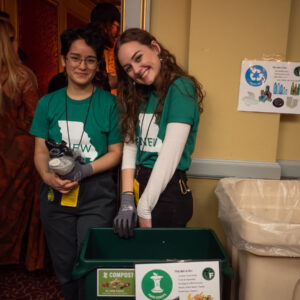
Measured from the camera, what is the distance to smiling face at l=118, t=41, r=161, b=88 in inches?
45.5

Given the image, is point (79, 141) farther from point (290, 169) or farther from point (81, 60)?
point (290, 169)

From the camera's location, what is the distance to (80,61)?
1.30 meters

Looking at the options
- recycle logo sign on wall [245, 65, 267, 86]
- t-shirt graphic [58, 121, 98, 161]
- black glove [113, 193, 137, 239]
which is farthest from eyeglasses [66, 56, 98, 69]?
recycle logo sign on wall [245, 65, 267, 86]

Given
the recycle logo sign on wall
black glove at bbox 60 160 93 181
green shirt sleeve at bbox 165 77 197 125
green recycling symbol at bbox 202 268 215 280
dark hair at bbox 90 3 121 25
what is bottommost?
green recycling symbol at bbox 202 268 215 280

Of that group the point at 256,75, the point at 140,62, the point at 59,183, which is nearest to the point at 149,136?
the point at 140,62

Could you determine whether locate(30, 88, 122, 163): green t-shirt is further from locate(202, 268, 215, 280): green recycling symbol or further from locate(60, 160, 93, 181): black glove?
locate(202, 268, 215, 280): green recycling symbol

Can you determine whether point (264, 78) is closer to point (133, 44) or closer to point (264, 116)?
point (264, 116)

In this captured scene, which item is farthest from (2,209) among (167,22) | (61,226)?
(167,22)

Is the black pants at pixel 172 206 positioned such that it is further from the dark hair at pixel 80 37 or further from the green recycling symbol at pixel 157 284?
the dark hair at pixel 80 37

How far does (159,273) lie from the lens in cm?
87

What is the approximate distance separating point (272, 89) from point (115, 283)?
1.20 m

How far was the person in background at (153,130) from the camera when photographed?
108cm

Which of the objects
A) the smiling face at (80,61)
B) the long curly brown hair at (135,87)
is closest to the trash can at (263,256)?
the long curly brown hair at (135,87)

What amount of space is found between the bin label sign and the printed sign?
29 mm
